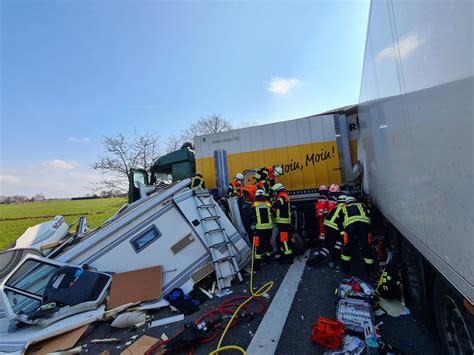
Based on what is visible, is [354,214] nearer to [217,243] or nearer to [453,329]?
[217,243]

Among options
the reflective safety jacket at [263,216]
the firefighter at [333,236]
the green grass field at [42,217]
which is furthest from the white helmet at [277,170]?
the green grass field at [42,217]

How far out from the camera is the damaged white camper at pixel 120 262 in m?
3.58

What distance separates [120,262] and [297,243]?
3196 millimetres

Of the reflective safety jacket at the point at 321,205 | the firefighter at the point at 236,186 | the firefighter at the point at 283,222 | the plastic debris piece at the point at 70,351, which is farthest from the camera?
the firefighter at the point at 236,186

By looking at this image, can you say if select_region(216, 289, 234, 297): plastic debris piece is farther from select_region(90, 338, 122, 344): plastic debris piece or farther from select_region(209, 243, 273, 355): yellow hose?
select_region(90, 338, 122, 344): plastic debris piece

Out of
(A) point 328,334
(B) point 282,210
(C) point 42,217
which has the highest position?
(C) point 42,217

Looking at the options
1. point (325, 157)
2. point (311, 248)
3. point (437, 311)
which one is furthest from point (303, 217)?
point (437, 311)

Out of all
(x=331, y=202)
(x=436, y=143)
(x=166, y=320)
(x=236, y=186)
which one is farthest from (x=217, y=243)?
(x=436, y=143)

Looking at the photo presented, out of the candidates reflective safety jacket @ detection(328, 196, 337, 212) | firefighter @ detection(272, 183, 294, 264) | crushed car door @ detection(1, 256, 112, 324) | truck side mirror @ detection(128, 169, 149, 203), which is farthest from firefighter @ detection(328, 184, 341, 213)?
truck side mirror @ detection(128, 169, 149, 203)

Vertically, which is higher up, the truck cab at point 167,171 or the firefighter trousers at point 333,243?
the truck cab at point 167,171

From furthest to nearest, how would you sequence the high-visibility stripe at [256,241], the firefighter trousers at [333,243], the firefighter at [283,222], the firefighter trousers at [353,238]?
the firefighter at [283,222]
the high-visibility stripe at [256,241]
the firefighter trousers at [333,243]
the firefighter trousers at [353,238]

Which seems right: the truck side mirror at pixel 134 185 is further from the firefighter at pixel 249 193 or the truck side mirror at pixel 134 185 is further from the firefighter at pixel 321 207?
the firefighter at pixel 321 207

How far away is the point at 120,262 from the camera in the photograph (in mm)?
4340

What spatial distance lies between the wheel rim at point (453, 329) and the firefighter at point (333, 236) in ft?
9.22
